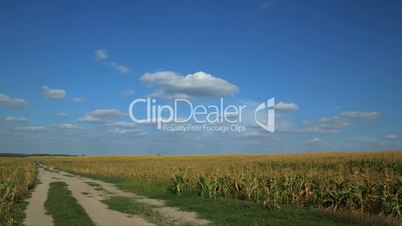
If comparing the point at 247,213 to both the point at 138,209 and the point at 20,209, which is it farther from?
the point at 20,209

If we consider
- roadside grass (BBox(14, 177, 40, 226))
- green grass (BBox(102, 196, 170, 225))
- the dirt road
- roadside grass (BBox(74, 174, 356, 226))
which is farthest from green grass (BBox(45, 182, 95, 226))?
roadside grass (BBox(74, 174, 356, 226))

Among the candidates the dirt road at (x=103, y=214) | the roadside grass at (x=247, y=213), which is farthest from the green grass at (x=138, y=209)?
the dirt road at (x=103, y=214)

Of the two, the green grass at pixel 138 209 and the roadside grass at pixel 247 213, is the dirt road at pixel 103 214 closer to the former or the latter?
the green grass at pixel 138 209

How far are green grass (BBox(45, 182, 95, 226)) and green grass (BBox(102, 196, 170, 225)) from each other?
5.56ft

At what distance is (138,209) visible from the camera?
62.3ft

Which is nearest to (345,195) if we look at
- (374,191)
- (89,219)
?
(374,191)

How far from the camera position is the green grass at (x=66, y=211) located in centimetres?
1583

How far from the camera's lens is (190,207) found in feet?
65.5

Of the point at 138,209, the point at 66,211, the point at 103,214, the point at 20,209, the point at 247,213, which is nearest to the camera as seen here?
the point at 247,213

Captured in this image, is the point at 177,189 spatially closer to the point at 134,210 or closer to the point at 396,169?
the point at 134,210

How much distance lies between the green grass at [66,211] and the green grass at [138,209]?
1696 mm

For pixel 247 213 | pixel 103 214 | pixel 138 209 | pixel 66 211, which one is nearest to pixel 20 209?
pixel 66 211

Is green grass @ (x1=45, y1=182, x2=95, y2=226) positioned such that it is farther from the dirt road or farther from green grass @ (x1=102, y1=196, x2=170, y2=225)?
green grass @ (x1=102, y1=196, x2=170, y2=225)

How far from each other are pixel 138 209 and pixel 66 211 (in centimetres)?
311
